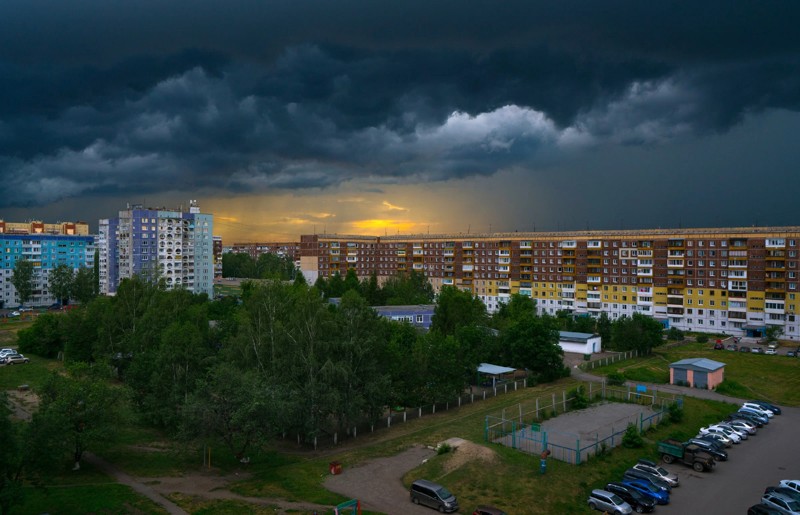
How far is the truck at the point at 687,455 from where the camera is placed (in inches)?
1183

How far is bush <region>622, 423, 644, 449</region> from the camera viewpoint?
32.9 m

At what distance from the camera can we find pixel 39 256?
4833 inches

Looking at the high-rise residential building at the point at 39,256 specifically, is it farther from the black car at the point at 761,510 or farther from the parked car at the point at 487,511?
the black car at the point at 761,510

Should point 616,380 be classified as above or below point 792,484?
above

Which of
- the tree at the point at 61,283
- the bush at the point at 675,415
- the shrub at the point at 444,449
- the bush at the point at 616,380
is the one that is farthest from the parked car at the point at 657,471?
the tree at the point at 61,283

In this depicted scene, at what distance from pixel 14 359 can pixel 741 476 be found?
228 ft

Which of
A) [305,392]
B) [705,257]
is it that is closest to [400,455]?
[305,392]

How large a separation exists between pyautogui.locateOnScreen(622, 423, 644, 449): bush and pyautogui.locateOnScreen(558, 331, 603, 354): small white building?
35.0 m

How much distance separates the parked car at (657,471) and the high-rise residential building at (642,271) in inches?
2409

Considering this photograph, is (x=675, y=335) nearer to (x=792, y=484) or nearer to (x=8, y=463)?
(x=792, y=484)

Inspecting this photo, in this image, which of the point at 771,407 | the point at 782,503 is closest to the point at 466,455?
the point at 782,503

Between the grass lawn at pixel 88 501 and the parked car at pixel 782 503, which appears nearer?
the parked car at pixel 782 503

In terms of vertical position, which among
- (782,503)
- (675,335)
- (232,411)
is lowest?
(782,503)

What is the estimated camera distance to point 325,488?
27328mm
